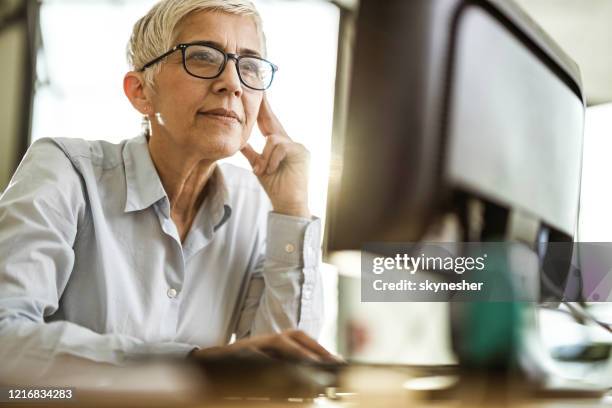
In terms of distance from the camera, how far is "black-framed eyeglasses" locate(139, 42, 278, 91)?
39.6 inches

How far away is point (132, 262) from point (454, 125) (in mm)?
534

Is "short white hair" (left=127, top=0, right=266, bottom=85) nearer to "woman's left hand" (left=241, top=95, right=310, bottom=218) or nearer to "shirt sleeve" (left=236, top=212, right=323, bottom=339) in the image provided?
"woman's left hand" (left=241, top=95, right=310, bottom=218)

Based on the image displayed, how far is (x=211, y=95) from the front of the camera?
3.29 feet

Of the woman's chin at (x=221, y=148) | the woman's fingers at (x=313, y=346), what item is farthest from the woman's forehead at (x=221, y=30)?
the woman's fingers at (x=313, y=346)

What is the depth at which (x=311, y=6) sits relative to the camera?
104 cm

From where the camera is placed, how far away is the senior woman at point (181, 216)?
38.2 inches

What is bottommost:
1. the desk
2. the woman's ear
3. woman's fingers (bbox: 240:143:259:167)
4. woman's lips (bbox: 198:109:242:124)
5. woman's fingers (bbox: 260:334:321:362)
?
the desk

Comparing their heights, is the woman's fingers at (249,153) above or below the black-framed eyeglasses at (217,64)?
below

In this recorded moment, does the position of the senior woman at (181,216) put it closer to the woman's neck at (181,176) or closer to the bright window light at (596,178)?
the woman's neck at (181,176)

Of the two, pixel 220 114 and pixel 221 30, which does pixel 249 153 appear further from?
pixel 221 30

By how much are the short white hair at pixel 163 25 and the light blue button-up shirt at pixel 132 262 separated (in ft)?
0.44

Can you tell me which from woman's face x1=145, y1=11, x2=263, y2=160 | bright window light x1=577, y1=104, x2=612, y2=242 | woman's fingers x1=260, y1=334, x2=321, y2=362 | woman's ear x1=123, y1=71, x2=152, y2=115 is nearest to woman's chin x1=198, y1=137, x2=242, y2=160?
woman's face x1=145, y1=11, x2=263, y2=160

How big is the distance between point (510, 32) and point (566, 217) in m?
0.31

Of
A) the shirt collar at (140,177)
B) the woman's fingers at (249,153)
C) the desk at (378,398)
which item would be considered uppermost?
the woman's fingers at (249,153)
